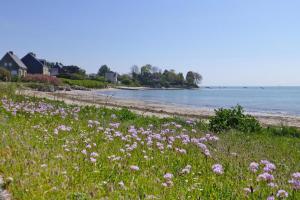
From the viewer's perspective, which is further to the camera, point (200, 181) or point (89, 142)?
point (89, 142)

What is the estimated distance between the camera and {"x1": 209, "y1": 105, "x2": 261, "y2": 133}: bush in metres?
12.6

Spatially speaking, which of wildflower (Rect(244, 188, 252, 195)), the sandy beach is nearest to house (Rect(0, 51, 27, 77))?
the sandy beach

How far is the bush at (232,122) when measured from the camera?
41.4 ft

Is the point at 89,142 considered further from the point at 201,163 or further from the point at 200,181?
the point at 200,181

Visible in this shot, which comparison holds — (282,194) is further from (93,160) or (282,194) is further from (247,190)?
(93,160)

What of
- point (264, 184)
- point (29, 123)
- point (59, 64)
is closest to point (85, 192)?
point (264, 184)

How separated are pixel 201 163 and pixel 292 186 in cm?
165

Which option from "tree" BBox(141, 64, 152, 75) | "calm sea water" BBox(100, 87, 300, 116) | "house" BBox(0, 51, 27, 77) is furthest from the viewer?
"tree" BBox(141, 64, 152, 75)

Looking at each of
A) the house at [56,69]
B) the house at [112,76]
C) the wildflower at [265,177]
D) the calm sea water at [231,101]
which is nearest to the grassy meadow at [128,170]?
the wildflower at [265,177]

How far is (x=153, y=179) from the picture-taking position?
459cm

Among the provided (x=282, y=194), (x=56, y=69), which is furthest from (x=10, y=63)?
(x=282, y=194)

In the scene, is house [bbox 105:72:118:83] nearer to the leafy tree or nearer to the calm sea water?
the leafy tree

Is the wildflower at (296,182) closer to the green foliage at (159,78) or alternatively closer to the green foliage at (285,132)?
the green foliage at (285,132)

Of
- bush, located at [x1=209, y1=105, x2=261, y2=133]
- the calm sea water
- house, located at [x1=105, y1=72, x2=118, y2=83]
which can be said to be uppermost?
house, located at [x1=105, y1=72, x2=118, y2=83]
